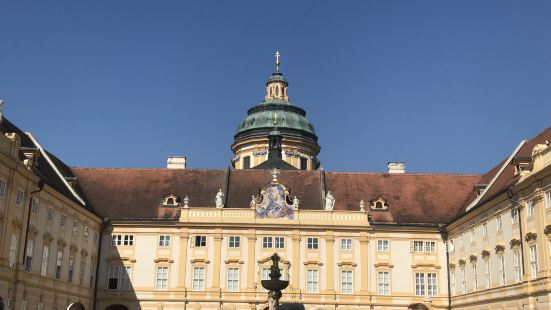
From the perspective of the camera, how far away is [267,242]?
51.2 meters

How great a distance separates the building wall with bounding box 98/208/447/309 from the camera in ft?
164

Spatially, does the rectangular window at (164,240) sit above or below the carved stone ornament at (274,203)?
below

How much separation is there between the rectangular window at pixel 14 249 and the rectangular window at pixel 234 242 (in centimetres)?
1853

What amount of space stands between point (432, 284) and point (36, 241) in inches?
1128

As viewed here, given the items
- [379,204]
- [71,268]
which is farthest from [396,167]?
[71,268]

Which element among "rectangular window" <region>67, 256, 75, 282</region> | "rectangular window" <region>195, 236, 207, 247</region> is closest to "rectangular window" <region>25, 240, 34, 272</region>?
"rectangular window" <region>67, 256, 75, 282</region>

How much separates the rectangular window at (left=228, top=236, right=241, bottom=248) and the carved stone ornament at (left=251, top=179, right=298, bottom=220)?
7.42 feet

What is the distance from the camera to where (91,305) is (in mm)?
49031

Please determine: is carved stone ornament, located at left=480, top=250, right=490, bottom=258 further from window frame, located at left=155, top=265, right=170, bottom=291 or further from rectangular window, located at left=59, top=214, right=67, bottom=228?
rectangular window, located at left=59, top=214, right=67, bottom=228

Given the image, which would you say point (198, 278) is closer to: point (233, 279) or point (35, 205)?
point (233, 279)

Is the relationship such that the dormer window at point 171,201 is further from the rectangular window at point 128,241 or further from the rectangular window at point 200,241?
the rectangular window at point 128,241

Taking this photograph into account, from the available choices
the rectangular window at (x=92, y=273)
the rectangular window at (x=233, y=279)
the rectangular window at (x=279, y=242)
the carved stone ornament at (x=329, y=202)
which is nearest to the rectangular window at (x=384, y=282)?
Result: the carved stone ornament at (x=329, y=202)

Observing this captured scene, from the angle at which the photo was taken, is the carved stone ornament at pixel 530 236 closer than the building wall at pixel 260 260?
Yes

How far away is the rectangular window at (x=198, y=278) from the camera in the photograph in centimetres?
5034
